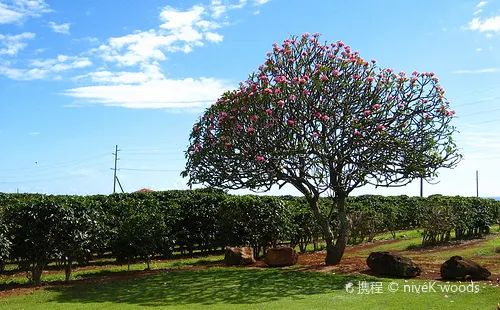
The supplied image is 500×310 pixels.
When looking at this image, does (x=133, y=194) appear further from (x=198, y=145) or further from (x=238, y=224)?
(x=198, y=145)

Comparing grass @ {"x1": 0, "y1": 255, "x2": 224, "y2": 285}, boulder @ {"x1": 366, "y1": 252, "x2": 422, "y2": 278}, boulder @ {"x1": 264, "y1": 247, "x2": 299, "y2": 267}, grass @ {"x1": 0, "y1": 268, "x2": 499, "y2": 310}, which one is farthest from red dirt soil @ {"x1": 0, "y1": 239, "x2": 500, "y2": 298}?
grass @ {"x1": 0, "y1": 268, "x2": 499, "y2": 310}

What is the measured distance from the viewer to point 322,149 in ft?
41.7

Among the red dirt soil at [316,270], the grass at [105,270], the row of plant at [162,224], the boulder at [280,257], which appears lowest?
the grass at [105,270]

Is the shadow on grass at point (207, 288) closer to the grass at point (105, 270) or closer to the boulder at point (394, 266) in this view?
the boulder at point (394, 266)

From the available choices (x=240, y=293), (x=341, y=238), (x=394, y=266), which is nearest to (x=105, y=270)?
(x=240, y=293)

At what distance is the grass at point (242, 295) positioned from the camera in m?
8.61

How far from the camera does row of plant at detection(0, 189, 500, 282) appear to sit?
11.7m

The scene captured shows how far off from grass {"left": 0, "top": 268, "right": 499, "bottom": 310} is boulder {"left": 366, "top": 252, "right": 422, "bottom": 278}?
0.60 meters

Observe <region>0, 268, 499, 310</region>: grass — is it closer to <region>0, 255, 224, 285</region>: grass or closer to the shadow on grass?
the shadow on grass

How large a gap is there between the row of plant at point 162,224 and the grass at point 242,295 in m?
1.38

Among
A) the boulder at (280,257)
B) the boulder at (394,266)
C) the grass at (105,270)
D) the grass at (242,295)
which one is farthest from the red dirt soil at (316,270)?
the grass at (242,295)

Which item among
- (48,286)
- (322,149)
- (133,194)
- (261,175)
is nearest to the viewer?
(48,286)

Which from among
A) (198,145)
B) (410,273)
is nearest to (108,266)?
(198,145)

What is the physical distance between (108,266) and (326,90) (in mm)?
10019
